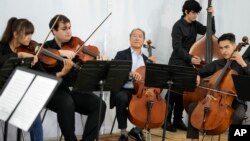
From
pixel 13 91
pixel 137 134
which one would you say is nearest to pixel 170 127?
pixel 137 134

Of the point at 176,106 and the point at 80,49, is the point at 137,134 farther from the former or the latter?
the point at 80,49

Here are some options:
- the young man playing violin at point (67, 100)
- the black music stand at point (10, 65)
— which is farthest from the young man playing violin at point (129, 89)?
the black music stand at point (10, 65)

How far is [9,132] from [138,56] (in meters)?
1.49

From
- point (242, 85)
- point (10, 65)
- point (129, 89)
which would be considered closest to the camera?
point (10, 65)

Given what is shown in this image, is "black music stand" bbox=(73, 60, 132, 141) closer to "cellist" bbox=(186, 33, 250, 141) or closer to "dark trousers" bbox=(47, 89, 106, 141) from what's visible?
"dark trousers" bbox=(47, 89, 106, 141)

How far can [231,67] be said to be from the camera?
12.0 feet

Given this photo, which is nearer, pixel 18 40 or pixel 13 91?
pixel 13 91

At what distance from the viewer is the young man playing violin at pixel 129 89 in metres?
3.81

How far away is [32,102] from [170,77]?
4.75ft

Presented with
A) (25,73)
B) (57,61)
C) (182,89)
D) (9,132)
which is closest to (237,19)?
(182,89)

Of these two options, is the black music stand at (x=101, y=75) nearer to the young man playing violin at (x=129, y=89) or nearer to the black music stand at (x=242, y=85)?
the young man playing violin at (x=129, y=89)

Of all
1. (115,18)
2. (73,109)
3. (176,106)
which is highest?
(115,18)

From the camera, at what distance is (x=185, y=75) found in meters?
3.23

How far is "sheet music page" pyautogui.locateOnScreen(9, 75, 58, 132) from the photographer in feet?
6.59
